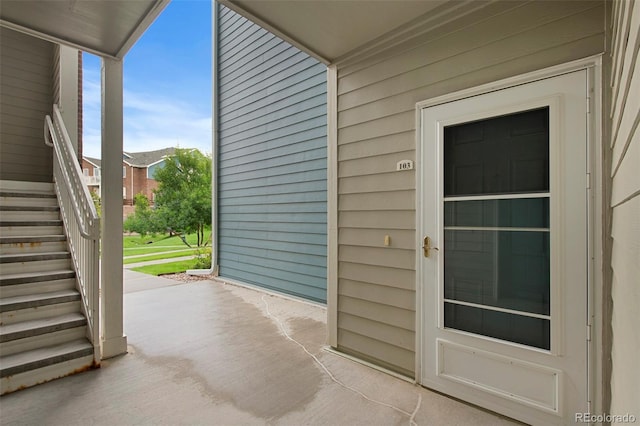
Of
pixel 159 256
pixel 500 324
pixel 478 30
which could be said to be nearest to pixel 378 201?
pixel 500 324

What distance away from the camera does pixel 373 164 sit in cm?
273

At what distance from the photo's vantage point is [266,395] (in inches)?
88.7

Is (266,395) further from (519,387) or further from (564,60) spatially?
(564,60)

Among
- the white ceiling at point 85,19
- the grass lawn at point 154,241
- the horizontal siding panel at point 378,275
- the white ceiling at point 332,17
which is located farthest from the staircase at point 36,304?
the grass lawn at point 154,241

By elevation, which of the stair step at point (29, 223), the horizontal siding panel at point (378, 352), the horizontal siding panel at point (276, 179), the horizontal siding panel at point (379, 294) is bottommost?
the horizontal siding panel at point (378, 352)

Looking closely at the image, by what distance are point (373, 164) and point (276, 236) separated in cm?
288

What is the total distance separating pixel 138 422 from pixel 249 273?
379 cm

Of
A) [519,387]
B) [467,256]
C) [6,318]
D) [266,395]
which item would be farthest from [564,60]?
[6,318]

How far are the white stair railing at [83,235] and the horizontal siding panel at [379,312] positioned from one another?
2112mm

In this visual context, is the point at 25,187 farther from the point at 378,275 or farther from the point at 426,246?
the point at 426,246

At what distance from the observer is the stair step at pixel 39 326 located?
244cm

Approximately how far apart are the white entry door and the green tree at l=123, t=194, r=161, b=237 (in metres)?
9.69

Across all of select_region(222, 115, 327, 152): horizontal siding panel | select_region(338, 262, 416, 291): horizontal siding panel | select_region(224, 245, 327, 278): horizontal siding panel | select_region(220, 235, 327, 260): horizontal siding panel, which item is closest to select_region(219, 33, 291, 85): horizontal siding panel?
select_region(222, 115, 327, 152): horizontal siding panel

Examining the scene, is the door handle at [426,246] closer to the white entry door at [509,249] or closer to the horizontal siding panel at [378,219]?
the white entry door at [509,249]
